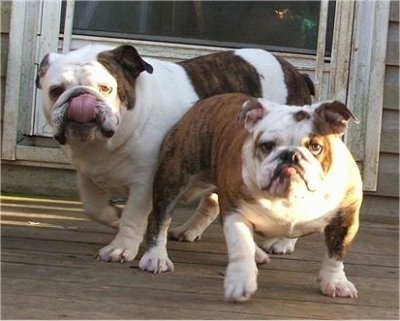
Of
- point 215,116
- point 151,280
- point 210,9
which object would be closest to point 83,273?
point 151,280

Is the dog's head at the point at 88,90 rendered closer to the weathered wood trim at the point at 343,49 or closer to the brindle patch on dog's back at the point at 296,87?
the brindle patch on dog's back at the point at 296,87

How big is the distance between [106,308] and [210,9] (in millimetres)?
3080

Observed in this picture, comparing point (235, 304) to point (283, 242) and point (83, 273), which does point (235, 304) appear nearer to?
point (83, 273)

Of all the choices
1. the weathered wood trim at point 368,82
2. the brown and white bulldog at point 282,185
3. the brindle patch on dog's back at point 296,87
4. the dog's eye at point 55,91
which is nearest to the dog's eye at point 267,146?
the brown and white bulldog at point 282,185

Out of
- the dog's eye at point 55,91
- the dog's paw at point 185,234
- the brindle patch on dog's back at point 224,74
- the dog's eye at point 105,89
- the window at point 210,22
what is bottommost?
the dog's paw at point 185,234

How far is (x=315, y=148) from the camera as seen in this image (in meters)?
3.12

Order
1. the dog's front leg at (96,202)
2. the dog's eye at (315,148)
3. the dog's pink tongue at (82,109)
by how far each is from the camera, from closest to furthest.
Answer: the dog's eye at (315,148) < the dog's pink tongue at (82,109) < the dog's front leg at (96,202)

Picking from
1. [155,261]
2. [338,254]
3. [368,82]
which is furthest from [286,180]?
[368,82]

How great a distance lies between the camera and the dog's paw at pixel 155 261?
12.0 feet

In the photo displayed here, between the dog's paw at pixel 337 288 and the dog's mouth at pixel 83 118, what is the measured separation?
1.11 metres

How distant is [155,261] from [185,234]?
32.1 inches

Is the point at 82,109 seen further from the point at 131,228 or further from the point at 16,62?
the point at 16,62

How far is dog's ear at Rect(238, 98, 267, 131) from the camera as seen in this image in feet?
11.0

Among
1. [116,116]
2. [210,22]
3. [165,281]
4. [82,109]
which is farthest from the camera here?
[210,22]
